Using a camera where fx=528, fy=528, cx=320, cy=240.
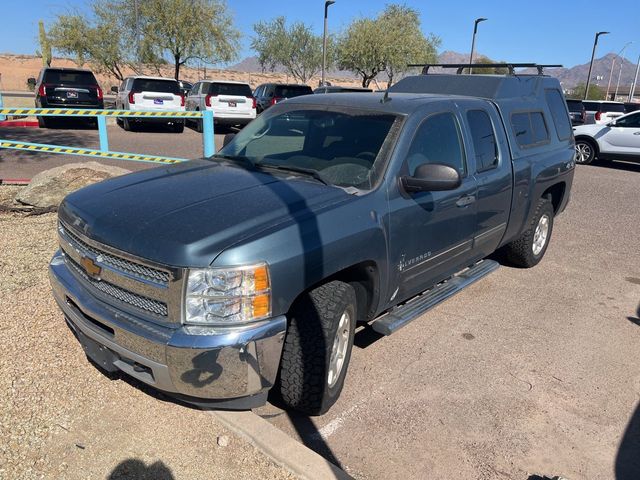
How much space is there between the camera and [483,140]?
4508 mm

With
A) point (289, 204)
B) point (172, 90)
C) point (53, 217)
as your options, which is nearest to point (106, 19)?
point (172, 90)

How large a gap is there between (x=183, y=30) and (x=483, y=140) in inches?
1147

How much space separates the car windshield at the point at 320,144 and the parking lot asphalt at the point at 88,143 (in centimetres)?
674

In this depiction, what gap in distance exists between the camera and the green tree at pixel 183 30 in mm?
29422

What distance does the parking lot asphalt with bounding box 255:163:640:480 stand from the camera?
2953mm

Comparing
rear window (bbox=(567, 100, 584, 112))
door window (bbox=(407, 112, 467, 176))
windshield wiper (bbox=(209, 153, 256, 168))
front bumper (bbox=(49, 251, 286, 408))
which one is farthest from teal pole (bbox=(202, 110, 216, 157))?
rear window (bbox=(567, 100, 584, 112))

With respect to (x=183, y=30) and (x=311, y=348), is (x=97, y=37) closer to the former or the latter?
(x=183, y=30)

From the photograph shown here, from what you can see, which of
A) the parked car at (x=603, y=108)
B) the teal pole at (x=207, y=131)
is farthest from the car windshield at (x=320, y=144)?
the parked car at (x=603, y=108)

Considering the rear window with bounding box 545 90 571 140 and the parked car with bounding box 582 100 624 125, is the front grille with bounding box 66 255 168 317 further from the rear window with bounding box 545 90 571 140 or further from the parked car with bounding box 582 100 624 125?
the parked car with bounding box 582 100 624 125

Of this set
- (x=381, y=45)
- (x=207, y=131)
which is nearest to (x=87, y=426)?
(x=207, y=131)

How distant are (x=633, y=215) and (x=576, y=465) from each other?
716 centimetres

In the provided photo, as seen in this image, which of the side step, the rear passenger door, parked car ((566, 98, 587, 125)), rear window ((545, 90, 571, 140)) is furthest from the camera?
parked car ((566, 98, 587, 125))

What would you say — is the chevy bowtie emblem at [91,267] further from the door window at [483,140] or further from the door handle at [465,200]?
the door window at [483,140]

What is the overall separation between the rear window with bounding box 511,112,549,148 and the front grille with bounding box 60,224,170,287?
Result: 3758mm
